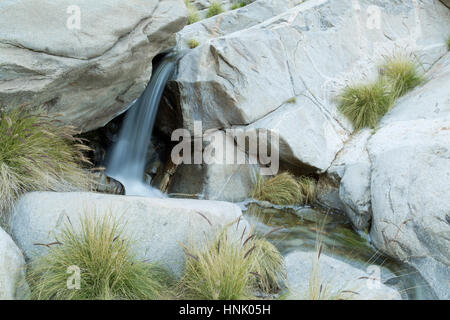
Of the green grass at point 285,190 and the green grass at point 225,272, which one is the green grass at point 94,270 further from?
the green grass at point 285,190

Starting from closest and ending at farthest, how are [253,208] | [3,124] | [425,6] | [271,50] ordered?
[3,124]
[253,208]
[271,50]
[425,6]

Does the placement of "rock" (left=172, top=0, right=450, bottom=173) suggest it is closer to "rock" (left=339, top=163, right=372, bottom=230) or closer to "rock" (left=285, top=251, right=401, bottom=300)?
"rock" (left=339, top=163, right=372, bottom=230)

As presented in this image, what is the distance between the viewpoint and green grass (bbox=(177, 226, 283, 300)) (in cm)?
266

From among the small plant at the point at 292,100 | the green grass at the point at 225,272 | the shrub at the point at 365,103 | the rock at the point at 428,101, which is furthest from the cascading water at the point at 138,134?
the rock at the point at 428,101

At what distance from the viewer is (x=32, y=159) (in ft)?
12.5

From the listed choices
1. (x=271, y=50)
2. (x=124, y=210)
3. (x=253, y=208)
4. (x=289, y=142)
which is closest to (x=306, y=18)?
(x=271, y=50)

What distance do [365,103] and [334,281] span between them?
3739 millimetres

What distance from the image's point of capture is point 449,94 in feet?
17.1

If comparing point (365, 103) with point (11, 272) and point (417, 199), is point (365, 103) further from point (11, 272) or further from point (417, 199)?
point (11, 272)

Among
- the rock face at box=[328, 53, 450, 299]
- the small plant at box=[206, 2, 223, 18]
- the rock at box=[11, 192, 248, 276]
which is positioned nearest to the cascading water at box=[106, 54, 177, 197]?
the rock at box=[11, 192, 248, 276]

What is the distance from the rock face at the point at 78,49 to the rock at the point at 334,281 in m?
3.20

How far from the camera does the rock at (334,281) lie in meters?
2.97
